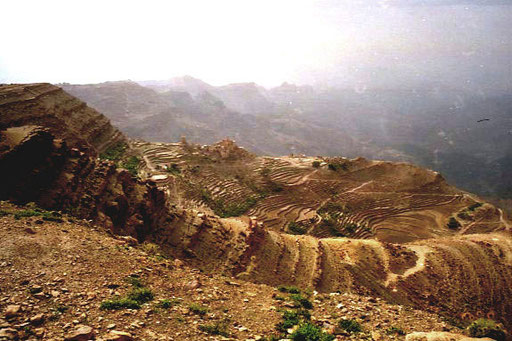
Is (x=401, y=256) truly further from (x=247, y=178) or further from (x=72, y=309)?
(x=247, y=178)

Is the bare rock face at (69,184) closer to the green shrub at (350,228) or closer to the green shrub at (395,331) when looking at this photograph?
the green shrub at (395,331)

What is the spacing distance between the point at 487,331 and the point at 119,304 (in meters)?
11.7

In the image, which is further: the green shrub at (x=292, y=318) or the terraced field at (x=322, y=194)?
the terraced field at (x=322, y=194)

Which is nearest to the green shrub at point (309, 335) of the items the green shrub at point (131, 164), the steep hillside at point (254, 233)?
the steep hillside at point (254, 233)

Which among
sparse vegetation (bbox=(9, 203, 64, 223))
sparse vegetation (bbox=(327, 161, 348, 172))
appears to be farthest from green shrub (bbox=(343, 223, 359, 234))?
sparse vegetation (bbox=(9, 203, 64, 223))

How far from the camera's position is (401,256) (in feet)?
75.2

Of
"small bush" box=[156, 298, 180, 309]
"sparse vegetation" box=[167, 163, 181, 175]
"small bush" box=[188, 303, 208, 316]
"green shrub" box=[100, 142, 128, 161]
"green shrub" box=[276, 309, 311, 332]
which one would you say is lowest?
"sparse vegetation" box=[167, 163, 181, 175]

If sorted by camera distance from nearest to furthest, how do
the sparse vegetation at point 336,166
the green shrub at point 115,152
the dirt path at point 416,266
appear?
the dirt path at point 416,266
the green shrub at point 115,152
the sparse vegetation at point 336,166

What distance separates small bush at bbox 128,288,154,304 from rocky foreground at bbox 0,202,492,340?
0.10m

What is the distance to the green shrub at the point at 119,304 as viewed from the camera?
24.9ft

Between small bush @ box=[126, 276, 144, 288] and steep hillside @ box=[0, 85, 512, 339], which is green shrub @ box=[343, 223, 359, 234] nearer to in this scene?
steep hillside @ box=[0, 85, 512, 339]

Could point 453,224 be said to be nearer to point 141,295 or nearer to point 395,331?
point 395,331

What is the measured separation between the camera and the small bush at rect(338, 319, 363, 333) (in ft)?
29.0

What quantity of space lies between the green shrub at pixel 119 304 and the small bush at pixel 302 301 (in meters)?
5.79
